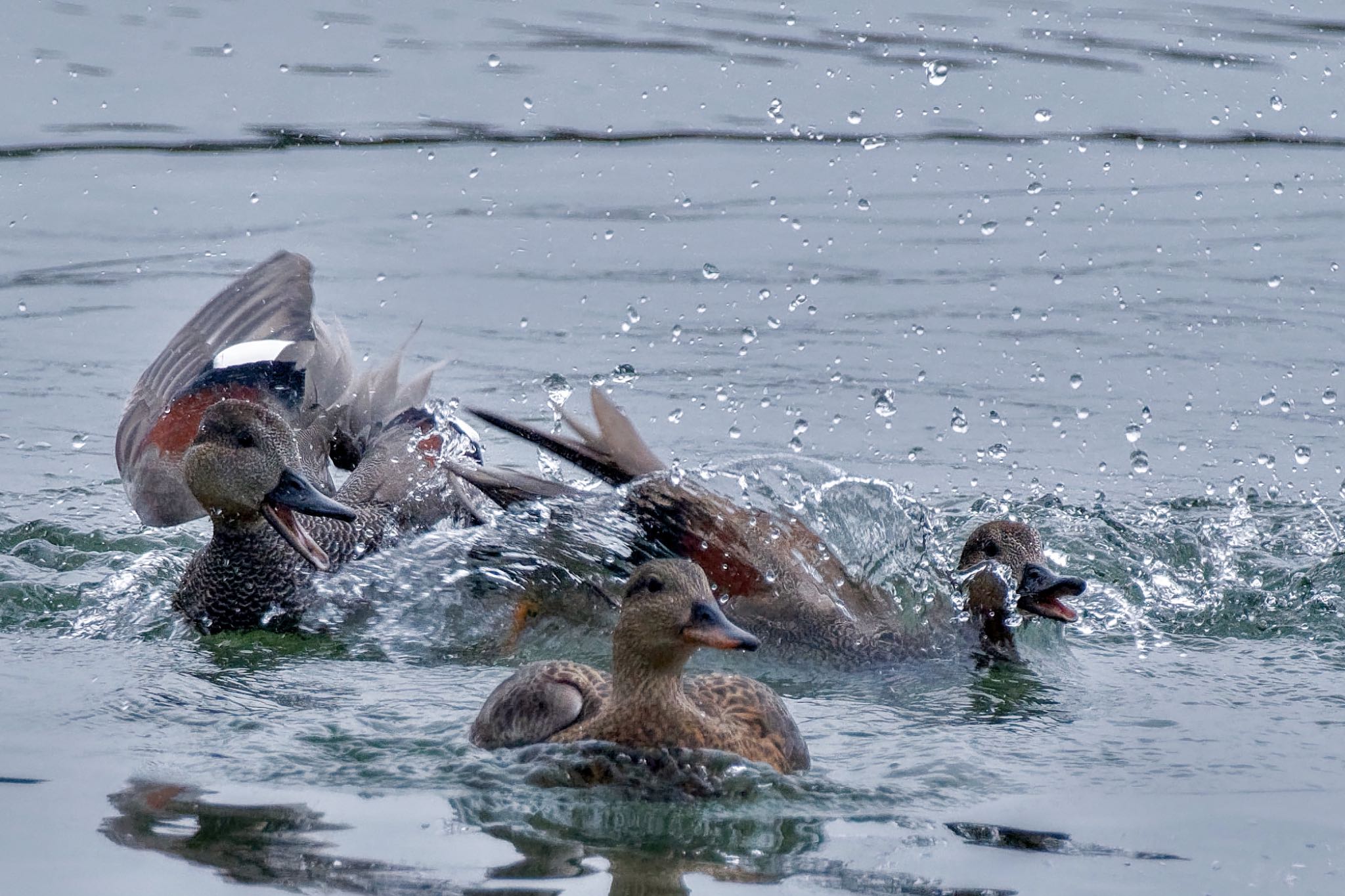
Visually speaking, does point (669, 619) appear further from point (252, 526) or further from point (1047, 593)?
point (252, 526)

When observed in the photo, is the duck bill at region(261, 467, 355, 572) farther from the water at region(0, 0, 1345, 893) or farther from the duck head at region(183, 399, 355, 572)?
the water at region(0, 0, 1345, 893)

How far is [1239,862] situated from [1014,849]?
1.79ft

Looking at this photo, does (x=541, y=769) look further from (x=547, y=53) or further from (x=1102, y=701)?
(x=547, y=53)

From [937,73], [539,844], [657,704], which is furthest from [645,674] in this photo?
[937,73]

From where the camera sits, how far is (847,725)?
5.90 meters

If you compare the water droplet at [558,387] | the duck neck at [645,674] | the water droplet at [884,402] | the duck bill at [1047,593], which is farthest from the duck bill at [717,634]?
the water droplet at [884,402]

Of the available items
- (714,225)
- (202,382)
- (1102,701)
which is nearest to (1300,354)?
(714,225)

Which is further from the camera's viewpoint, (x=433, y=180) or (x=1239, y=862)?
(x=433, y=180)

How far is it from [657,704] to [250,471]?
2.39 meters

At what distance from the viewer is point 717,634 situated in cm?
523

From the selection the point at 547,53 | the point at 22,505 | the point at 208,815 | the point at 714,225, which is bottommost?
the point at 208,815

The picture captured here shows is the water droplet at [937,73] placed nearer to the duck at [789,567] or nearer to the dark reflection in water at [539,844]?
the duck at [789,567]

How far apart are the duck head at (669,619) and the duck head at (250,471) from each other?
1.93 m

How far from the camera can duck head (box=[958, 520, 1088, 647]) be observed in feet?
21.7
